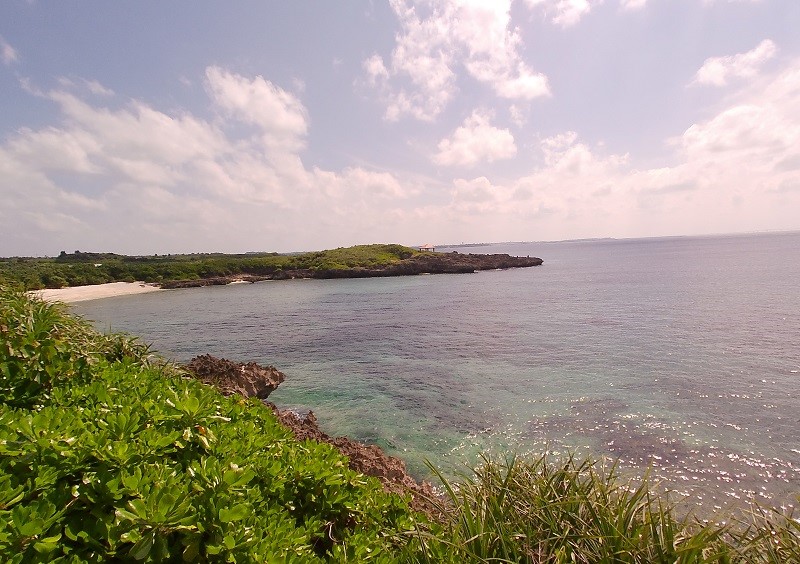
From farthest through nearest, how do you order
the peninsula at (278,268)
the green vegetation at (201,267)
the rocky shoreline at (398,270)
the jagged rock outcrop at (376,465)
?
the rocky shoreline at (398,270) < the peninsula at (278,268) < the green vegetation at (201,267) < the jagged rock outcrop at (376,465)

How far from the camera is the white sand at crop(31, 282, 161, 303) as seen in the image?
6134 cm

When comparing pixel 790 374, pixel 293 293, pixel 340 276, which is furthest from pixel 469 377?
pixel 340 276

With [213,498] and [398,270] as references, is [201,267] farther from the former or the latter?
[213,498]

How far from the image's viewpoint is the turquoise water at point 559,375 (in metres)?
12.3

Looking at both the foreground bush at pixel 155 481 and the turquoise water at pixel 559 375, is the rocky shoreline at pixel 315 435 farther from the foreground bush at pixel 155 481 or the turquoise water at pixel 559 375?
the foreground bush at pixel 155 481

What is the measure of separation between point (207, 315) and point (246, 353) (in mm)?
19878

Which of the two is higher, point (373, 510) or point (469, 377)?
point (373, 510)

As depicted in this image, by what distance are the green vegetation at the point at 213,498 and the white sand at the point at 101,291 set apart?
227 feet

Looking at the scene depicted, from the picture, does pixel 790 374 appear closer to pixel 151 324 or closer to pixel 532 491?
pixel 532 491

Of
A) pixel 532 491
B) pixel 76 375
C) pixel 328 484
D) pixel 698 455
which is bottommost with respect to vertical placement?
pixel 698 455

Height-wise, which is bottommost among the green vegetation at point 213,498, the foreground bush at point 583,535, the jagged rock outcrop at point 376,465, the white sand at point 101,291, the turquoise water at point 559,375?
the turquoise water at point 559,375

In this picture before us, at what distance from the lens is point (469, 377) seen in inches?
798

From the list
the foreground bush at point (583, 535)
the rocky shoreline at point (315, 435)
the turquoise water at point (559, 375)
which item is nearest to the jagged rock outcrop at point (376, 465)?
the rocky shoreline at point (315, 435)

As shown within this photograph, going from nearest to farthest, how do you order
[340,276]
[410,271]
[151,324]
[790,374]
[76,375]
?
[76,375]
[790,374]
[151,324]
[340,276]
[410,271]
